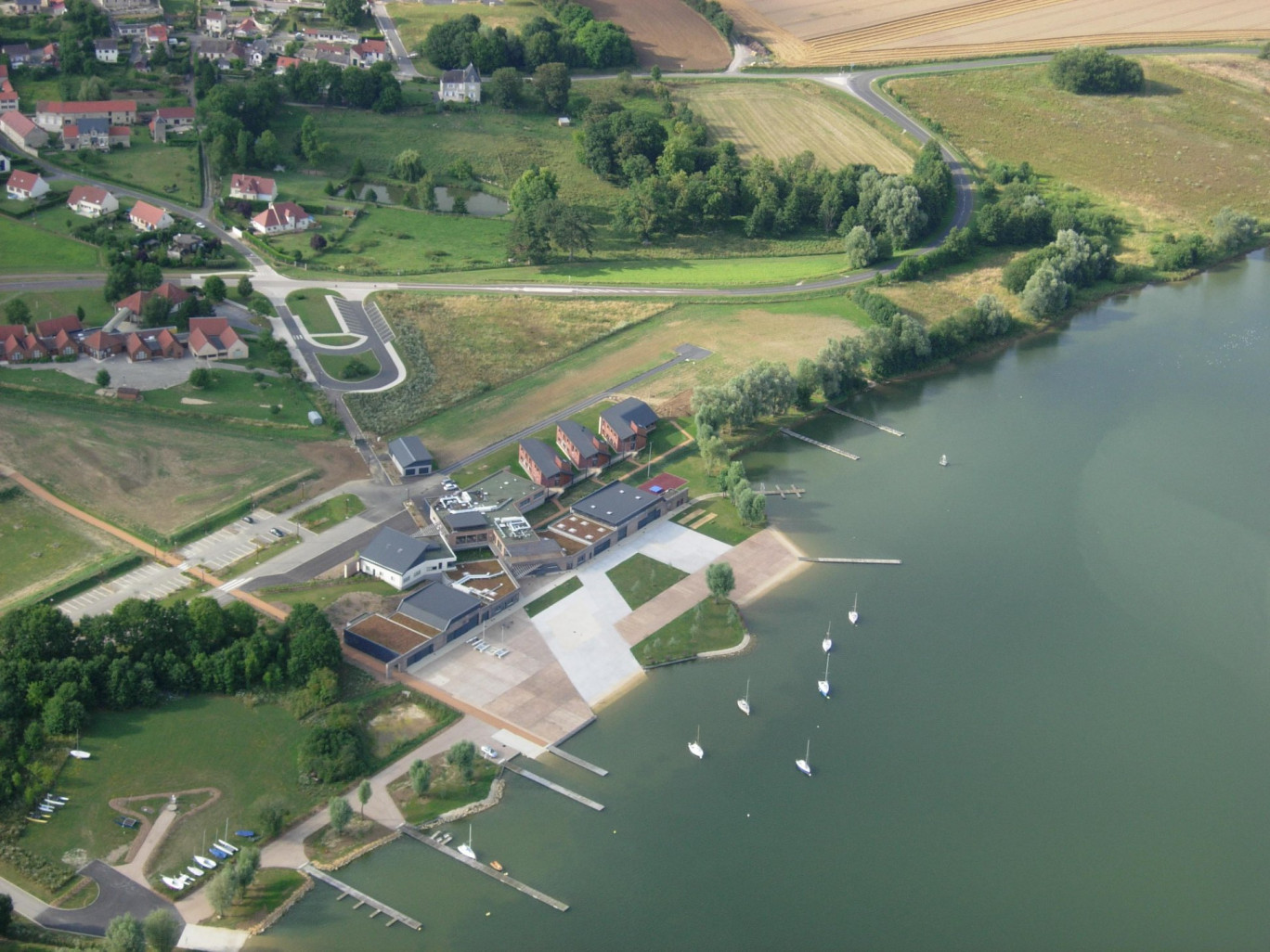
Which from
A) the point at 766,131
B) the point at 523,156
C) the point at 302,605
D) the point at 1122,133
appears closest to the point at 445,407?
the point at 302,605

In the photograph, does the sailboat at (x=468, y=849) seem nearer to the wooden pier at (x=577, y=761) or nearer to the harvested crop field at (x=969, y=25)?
the wooden pier at (x=577, y=761)

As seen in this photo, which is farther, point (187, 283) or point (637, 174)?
point (637, 174)

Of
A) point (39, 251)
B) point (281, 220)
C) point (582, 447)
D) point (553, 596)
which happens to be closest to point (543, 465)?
point (582, 447)

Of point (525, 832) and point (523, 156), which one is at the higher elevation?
point (523, 156)

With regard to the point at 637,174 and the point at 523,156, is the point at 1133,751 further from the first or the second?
the point at 523,156

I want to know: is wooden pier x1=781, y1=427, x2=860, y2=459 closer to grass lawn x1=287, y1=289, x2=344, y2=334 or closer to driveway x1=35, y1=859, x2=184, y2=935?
grass lawn x1=287, y1=289, x2=344, y2=334
